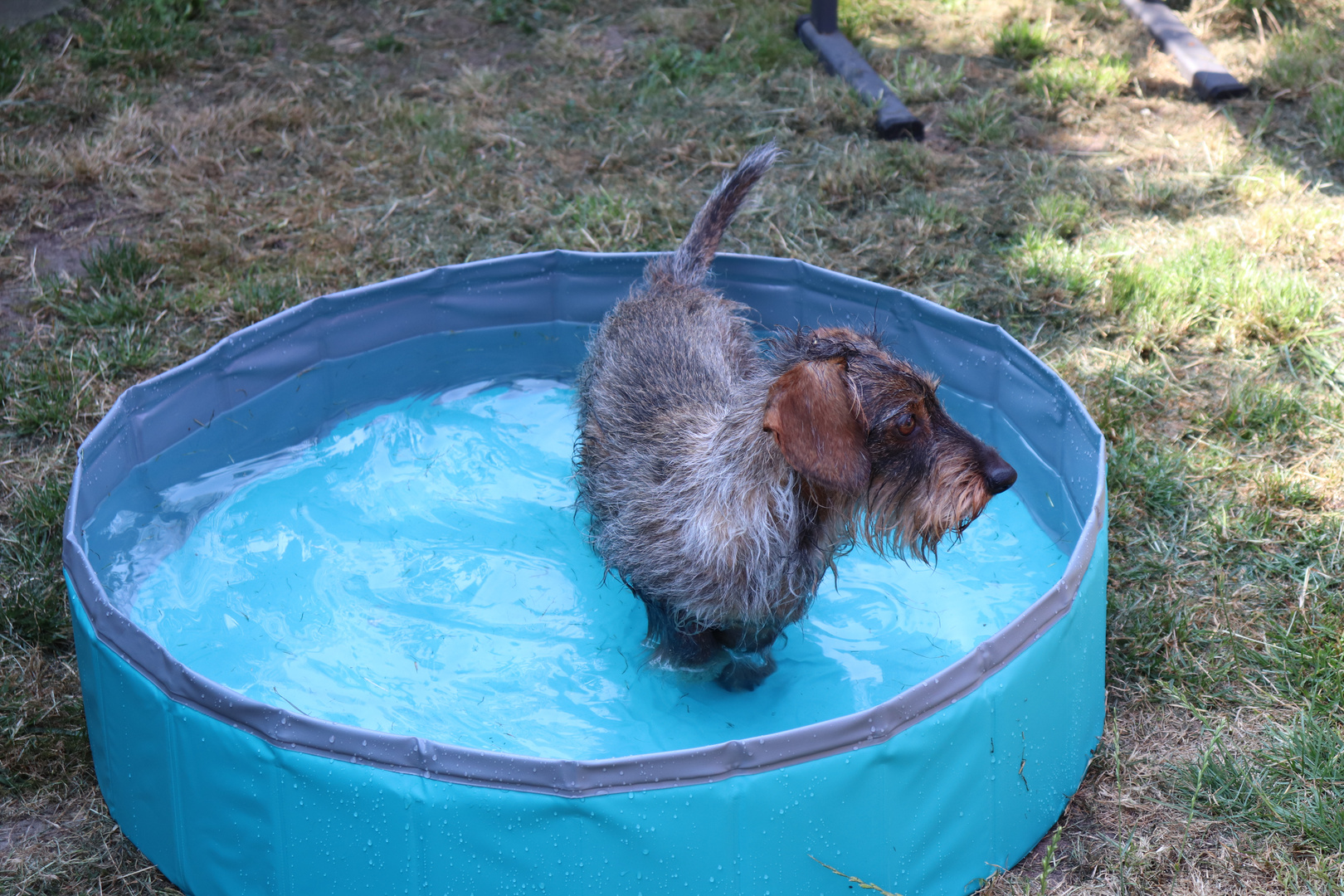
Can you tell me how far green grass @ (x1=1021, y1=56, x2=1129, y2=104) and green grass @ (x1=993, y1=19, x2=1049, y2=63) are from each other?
0.83 feet

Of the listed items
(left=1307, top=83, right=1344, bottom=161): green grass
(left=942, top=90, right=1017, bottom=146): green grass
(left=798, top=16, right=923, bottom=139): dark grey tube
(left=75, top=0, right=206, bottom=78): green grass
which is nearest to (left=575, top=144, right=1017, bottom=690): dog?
(left=798, top=16, right=923, bottom=139): dark grey tube

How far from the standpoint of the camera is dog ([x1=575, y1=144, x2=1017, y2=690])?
9.04 ft

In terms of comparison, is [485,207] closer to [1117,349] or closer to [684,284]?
[684,284]

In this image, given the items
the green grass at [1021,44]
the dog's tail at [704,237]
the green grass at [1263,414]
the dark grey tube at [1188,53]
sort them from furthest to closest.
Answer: the green grass at [1021,44], the dark grey tube at [1188,53], the green grass at [1263,414], the dog's tail at [704,237]

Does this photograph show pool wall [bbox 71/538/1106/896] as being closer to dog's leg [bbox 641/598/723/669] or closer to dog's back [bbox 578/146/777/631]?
dog's back [bbox 578/146/777/631]

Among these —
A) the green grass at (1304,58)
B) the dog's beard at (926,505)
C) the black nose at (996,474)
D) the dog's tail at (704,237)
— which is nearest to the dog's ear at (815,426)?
the dog's beard at (926,505)

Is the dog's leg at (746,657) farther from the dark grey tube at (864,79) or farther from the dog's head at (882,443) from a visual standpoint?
the dark grey tube at (864,79)

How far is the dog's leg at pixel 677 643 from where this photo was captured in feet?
11.2

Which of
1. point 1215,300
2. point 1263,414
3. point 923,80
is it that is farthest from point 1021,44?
point 1263,414

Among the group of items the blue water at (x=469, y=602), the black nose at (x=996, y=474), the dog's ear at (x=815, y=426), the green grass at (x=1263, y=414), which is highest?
the dog's ear at (x=815, y=426)

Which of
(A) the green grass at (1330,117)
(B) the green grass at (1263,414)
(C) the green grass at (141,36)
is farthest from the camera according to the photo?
(C) the green grass at (141,36)

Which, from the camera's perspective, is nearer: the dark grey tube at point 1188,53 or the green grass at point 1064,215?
the green grass at point 1064,215

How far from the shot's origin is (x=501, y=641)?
400 centimetres

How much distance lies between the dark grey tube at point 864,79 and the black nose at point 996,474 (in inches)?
157
